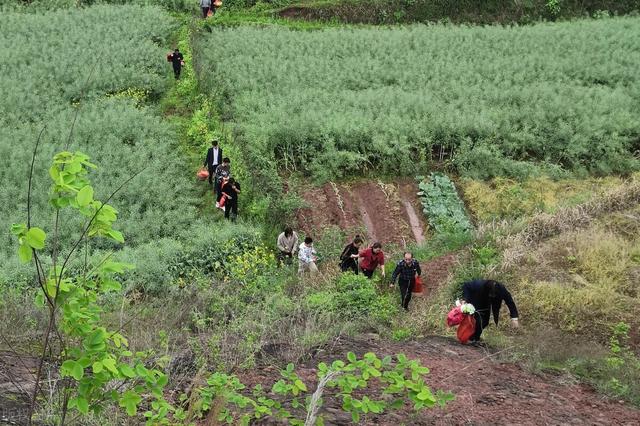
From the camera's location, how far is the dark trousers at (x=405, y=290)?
37.7ft

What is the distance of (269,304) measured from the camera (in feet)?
34.2

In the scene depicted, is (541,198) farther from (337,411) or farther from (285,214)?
(337,411)

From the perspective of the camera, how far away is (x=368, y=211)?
16875 millimetres

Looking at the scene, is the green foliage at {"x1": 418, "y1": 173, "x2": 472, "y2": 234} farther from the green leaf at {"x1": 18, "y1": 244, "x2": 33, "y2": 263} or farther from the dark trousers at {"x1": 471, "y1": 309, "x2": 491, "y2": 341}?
the green leaf at {"x1": 18, "y1": 244, "x2": 33, "y2": 263}

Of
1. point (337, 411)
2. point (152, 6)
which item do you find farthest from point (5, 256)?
point (152, 6)

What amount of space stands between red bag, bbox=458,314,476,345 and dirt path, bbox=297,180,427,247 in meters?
6.27

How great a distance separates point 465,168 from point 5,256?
11122 mm

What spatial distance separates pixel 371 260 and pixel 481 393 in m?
4.77

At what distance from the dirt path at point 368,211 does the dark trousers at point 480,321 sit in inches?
245

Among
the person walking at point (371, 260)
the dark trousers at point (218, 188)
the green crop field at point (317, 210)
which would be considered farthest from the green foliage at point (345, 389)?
the dark trousers at point (218, 188)

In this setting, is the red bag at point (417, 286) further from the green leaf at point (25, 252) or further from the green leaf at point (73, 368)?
the green leaf at point (25, 252)

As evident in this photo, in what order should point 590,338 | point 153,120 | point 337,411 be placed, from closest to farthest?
point 337,411 < point 590,338 < point 153,120

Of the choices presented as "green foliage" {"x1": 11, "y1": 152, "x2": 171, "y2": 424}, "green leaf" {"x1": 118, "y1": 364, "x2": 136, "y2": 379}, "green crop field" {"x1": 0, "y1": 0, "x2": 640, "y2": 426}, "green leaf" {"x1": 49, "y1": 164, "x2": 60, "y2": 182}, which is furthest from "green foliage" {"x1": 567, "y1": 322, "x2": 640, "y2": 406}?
"green leaf" {"x1": 49, "y1": 164, "x2": 60, "y2": 182}

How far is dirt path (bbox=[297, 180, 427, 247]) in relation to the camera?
1608 centimetres
